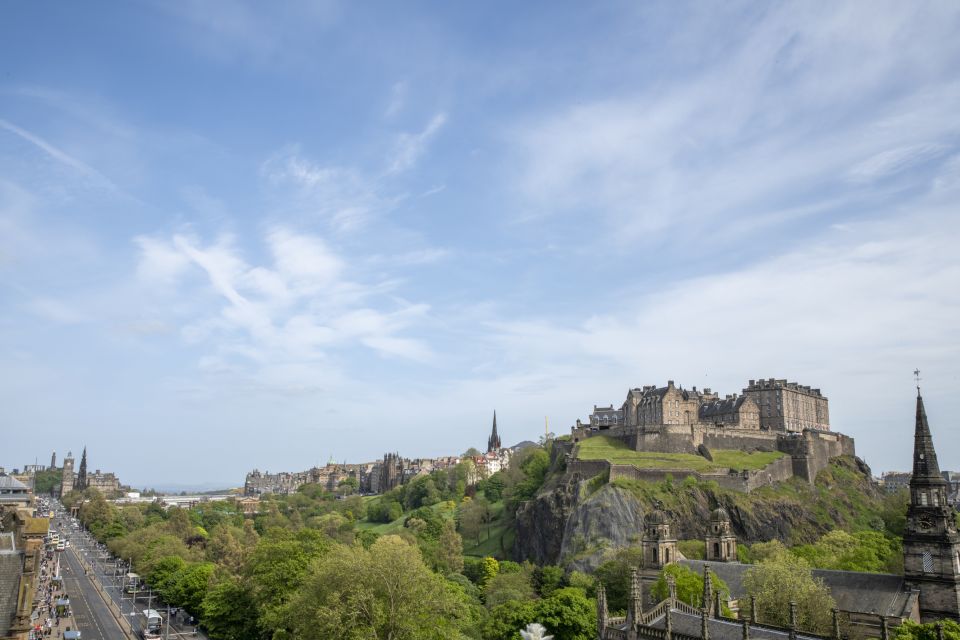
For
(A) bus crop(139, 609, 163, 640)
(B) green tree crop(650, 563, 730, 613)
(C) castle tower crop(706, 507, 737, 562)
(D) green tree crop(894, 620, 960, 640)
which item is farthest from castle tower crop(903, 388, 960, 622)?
(A) bus crop(139, 609, 163, 640)

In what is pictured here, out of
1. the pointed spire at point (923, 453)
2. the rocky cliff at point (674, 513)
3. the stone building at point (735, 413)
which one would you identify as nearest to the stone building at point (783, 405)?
the stone building at point (735, 413)

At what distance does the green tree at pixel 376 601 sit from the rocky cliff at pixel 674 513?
4782 centimetres

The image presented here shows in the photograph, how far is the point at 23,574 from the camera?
113ft

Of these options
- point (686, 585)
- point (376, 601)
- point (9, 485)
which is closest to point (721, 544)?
point (686, 585)

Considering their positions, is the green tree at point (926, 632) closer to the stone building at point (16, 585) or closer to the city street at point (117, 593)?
the stone building at point (16, 585)

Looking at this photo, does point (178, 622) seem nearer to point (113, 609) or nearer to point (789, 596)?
point (113, 609)

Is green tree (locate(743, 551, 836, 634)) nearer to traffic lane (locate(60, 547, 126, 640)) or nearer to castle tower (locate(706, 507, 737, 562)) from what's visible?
castle tower (locate(706, 507, 737, 562))

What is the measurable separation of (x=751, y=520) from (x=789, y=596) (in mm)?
53219

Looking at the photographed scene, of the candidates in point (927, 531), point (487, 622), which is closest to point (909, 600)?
point (927, 531)

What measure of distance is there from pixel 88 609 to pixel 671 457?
8169 cm

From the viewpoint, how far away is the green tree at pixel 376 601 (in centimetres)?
4522

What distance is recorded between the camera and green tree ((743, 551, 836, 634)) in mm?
48531

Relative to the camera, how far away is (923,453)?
54531 millimetres

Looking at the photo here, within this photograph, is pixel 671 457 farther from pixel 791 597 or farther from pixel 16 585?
pixel 16 585
